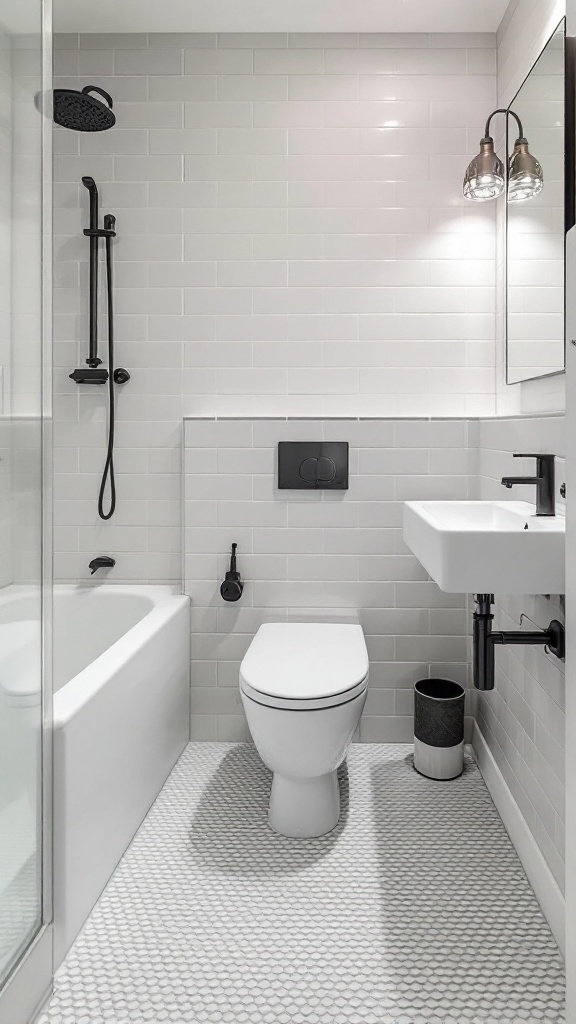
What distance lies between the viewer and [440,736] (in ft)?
7.72

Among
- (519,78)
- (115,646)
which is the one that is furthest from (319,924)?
(519,78)

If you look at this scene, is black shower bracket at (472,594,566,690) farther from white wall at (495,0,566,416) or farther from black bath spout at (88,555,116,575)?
black bath spout at (88,555,116,575)

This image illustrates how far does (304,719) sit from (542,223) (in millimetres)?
1560

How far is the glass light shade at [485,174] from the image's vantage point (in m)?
2.11

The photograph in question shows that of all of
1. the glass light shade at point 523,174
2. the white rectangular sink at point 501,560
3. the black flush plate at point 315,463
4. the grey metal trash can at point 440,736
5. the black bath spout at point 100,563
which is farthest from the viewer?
the black bath spout at point 100,563

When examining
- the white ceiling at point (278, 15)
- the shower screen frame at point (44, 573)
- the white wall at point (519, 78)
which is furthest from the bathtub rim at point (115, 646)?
the white ceiling at point (278, 15)

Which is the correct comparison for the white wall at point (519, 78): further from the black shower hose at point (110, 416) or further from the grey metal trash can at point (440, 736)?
the black shower hose at point (110, 416)

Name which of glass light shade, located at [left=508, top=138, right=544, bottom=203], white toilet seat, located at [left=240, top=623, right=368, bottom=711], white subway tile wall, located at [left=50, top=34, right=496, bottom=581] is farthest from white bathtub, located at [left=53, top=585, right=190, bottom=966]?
glass light shade, located at [left=508, top=138, right=544, bottom=203]

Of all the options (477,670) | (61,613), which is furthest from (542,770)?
(61,613)

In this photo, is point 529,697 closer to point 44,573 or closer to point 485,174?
point 44,573

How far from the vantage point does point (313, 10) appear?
2.48 meters

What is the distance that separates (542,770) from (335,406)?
4.92ft

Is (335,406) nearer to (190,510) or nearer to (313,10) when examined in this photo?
(190,510)

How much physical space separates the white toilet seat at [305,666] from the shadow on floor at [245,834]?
1.48ft
